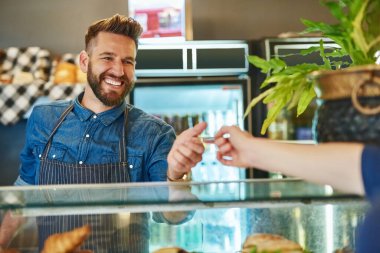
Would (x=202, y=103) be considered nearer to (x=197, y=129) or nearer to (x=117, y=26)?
(x=117, y=26)

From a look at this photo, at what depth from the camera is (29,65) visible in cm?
488

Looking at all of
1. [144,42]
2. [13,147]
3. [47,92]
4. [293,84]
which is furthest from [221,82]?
[293,84]

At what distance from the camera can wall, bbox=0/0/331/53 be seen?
5133 millimetres

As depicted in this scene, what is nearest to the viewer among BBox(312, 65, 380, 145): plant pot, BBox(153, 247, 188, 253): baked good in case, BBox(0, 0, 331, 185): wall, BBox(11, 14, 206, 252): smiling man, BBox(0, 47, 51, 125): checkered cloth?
BBox(312, 65, 380, 145): plant pot

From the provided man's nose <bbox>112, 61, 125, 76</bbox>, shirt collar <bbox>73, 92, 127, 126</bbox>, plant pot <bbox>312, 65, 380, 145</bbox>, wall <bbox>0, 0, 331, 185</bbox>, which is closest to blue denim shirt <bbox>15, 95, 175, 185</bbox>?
shirt collar <bbox>73, 92, 127, 126</bbox>

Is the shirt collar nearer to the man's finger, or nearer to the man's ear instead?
the man's ear

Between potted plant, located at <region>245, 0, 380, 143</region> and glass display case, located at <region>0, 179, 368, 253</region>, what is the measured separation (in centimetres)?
17

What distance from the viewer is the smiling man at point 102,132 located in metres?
2.16

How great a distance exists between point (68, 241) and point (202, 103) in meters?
3.56

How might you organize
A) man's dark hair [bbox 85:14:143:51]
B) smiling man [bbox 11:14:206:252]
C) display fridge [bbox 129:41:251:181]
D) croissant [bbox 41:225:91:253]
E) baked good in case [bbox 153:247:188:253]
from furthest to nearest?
display fridge [bbox 129:41:251:181] < man's dark hair [bbox 85:14:143:51] < smiling man [bbox 11:14:206:252] < baked good in case [bbox 153:247:188:253] < croissant [bbox 41:225:91:253]

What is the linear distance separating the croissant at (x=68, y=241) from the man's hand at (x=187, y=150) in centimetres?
35

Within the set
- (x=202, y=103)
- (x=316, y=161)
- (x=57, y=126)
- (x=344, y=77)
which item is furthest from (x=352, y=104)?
(x=202, y=103)

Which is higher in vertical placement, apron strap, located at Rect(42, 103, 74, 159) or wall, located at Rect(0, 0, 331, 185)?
wall, located at Rect(0, 0, 331, 185)

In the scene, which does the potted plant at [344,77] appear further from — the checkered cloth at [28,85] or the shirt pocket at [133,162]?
the checkered cloth at [28,85]
